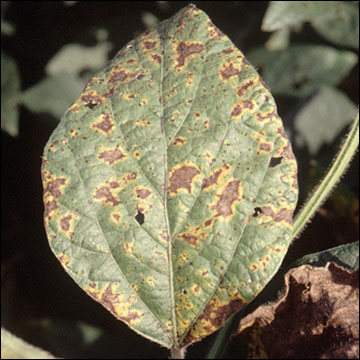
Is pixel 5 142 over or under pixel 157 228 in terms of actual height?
under

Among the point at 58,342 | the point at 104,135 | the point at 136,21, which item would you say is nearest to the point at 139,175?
the point at 104,135

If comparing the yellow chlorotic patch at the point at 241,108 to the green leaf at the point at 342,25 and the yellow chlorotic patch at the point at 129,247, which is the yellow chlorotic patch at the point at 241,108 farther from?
→ the green leaf at the point at 342,25

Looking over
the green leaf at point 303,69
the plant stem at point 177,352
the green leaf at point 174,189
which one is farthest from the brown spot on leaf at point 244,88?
the green leaf at point 303,69

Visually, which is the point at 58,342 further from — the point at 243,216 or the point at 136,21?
the point at 136,21

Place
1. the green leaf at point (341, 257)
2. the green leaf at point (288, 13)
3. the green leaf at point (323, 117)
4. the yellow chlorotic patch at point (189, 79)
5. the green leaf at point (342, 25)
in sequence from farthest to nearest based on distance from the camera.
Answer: the green leaf at point (323, 117)
the green leaf at point (342, 25)
the green leaf at point (288, 13)
the yellow chlorotic patch at point (189, 79)
the green leaf at point (341, 257)

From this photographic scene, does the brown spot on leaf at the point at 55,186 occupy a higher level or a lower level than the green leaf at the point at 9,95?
higher

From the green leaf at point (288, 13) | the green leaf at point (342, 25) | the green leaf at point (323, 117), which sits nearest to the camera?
the green leaf at point (288, 13)
